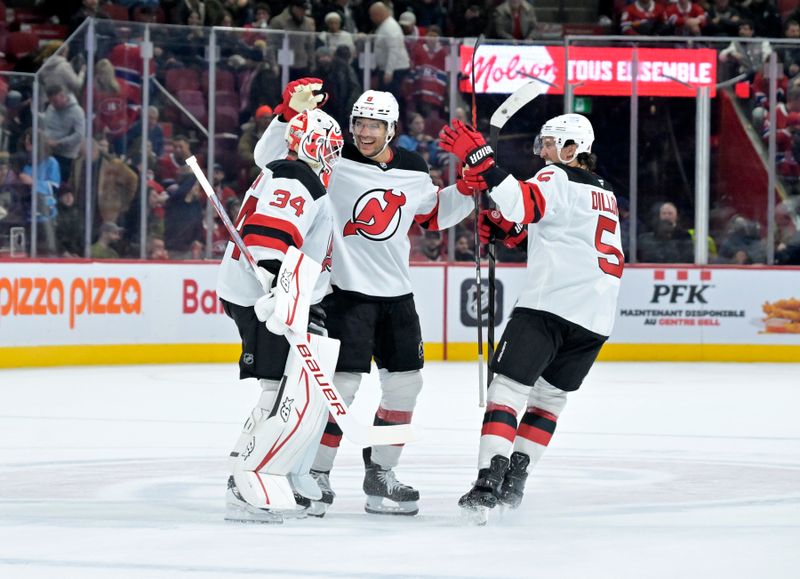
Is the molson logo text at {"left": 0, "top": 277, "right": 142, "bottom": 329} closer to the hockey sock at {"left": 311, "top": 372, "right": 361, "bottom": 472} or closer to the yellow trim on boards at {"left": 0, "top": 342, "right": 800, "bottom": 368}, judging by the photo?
the yellow trim on boards at {"left": 0, "top": 342, "right": 800, "bottom": 368}

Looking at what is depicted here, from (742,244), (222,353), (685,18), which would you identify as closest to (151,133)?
(222,353)

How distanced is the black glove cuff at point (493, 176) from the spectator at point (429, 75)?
20.9ft

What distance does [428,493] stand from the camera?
5000 millimetres

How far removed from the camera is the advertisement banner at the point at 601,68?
426 inches

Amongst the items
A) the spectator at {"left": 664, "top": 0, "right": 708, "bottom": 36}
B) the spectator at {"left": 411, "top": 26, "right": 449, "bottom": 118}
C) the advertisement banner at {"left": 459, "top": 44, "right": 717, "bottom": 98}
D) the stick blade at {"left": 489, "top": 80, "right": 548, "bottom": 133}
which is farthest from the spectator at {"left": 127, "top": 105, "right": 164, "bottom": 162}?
the stick blade at {"left": 489, "top": 80, "right": 548, "bottom": 133}

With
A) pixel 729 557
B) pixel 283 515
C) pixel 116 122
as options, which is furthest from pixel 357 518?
pixel 116 122

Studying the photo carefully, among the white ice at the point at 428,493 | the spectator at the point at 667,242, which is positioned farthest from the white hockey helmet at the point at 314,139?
the spectator at the point at 667,242

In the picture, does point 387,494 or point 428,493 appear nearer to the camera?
point 387,494

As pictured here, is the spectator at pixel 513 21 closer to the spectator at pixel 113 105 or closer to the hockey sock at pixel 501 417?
the spectator at pixel 113 105

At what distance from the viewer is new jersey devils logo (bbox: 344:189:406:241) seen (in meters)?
4.73

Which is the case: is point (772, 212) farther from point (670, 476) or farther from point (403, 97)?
point (670, 476)

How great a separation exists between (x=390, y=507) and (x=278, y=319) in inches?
30.4

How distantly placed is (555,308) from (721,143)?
22.1ft

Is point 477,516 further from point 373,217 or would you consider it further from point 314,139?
point 314,139
